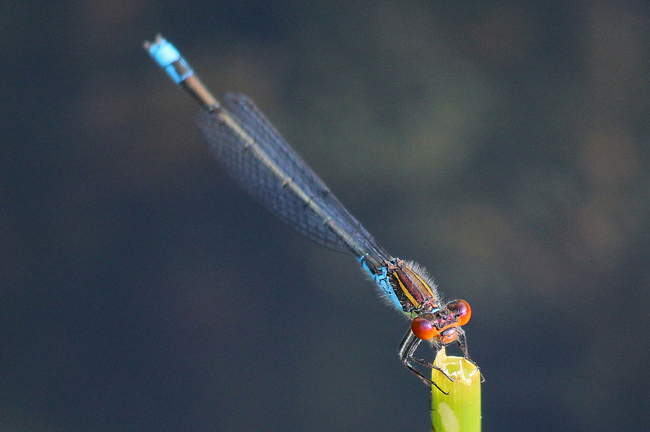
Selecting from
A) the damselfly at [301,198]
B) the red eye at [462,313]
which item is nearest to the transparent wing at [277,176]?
the damselfly at [301,198]

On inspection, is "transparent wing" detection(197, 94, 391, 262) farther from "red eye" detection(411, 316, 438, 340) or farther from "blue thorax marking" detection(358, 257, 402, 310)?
"red eye" detection(411, 316, 438, 340)

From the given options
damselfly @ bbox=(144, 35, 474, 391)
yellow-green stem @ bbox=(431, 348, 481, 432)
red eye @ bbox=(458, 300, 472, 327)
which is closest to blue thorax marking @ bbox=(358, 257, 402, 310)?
damselfly @ bbox=(144, 35, 474, 391)

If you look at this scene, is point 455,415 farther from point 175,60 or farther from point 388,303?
point 175,60

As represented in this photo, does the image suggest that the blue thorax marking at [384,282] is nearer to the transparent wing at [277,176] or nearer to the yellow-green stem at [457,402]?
the transparent wing at [277,176]

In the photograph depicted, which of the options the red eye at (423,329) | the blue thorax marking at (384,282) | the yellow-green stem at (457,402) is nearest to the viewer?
the yellow-green stem at (457,402)

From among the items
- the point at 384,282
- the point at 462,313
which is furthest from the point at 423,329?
the point at 384,282

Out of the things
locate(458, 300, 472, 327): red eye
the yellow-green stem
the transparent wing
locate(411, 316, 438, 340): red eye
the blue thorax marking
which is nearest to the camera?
the yellow-green stem

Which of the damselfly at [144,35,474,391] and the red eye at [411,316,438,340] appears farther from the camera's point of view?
the damselfly at [144,35,474,391]
